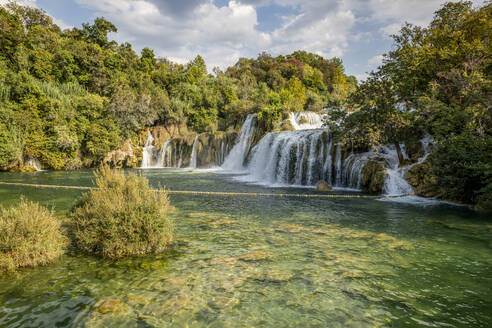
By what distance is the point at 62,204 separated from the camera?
9867 mm

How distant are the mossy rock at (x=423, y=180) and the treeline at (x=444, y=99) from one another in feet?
1.91

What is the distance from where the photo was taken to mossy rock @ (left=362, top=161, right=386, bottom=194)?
12.9m

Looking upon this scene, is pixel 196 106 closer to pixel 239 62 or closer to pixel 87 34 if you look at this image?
pixel 87 34

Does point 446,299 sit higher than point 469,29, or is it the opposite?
point 469,29

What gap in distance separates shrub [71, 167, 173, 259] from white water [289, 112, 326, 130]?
23.9 metres

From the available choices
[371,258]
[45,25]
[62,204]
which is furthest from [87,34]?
[371,258]

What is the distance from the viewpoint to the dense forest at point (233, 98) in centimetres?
1060

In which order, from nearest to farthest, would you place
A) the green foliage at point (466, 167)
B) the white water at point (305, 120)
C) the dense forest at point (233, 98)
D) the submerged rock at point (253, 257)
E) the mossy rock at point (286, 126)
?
the submerged rock at point (253, 257), the green foliage at point (466, 167), the dense forest at point (233, 98), the mossy rock at point (286, 126), the white water at point (305, 120)

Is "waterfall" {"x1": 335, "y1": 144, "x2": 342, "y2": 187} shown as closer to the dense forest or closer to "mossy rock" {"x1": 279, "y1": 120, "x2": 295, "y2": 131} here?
the dense forest

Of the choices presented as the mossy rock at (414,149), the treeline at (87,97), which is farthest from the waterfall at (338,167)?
the mossy rock at (414,149)

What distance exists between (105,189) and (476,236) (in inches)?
350

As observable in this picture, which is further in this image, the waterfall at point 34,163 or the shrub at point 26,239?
the waterfall at point 34,163

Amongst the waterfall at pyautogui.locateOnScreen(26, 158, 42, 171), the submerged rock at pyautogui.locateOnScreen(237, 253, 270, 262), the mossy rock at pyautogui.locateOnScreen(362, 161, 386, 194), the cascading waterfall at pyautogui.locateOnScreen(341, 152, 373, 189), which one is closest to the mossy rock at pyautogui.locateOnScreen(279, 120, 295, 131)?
the cascading waterfall at pyautogui.locateOnScreen(341, 152, 373, 189)

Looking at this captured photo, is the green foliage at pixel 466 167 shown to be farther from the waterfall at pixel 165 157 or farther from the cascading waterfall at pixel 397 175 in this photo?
the waterfall at pixel 165 157
